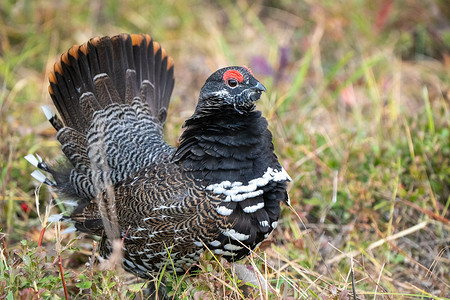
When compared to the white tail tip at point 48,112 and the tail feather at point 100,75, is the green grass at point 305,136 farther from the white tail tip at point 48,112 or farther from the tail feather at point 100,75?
the tail feather at point 100,75

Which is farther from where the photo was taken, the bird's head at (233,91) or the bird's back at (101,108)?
the bird's back at (101,108)

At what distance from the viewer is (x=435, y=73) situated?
6551 mm

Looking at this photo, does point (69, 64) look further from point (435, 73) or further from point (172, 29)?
point (435, 73)

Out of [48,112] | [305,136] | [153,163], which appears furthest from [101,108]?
[305,136]

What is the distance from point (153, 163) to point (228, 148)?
0.69 meters

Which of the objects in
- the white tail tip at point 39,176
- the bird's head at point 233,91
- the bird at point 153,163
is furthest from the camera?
Answer: the white tail tip at point 39,176

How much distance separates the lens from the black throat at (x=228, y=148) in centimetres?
336

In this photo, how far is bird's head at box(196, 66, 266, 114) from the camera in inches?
135

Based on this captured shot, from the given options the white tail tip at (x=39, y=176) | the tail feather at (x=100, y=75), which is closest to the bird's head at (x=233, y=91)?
the tail feather at (x=100, y=75)

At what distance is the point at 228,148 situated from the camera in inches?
133

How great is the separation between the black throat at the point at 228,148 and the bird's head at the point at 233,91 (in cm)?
4

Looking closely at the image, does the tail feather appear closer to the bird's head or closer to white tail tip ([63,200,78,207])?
white tail tip ([63,200,78,207])

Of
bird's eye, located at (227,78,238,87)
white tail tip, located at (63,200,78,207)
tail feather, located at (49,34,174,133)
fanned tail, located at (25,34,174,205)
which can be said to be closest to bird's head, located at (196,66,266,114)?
bird's eye, located at (227,78,238,87)

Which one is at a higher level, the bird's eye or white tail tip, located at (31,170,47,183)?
the bird's eye
